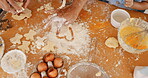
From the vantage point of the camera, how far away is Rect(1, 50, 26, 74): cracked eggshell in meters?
0.87

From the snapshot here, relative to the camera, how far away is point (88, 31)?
1025mm

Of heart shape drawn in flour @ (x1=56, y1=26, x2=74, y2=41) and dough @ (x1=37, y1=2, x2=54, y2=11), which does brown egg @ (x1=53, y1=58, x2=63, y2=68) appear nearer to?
heart shape drawn in flour @ (x1=56, y1=26, x2=74, y2=41)

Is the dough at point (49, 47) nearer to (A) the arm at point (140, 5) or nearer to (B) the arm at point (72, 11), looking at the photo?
(B) the arm at point (72, 11)

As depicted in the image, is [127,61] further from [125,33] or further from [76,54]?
[76,54]

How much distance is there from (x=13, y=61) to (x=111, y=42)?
2.01 ft

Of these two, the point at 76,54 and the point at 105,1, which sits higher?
the point at 105,1

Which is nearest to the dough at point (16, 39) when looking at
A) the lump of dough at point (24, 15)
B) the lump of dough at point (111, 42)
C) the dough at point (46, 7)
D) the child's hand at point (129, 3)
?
the lump of dough at point (24, 15)

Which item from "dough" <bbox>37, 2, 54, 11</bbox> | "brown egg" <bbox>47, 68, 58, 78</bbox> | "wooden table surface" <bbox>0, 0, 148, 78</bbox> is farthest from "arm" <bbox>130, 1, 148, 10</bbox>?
"brown egg" <bbox>47, 68, 58, 78</bbox>

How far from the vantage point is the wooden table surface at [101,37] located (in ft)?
3.01

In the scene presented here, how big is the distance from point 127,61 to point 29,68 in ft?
1.95

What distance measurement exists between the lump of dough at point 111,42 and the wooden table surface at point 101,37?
2cm

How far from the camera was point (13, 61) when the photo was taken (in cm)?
89

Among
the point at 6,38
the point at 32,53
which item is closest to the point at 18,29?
the point at 6,38

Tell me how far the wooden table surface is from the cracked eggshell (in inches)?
1.4
